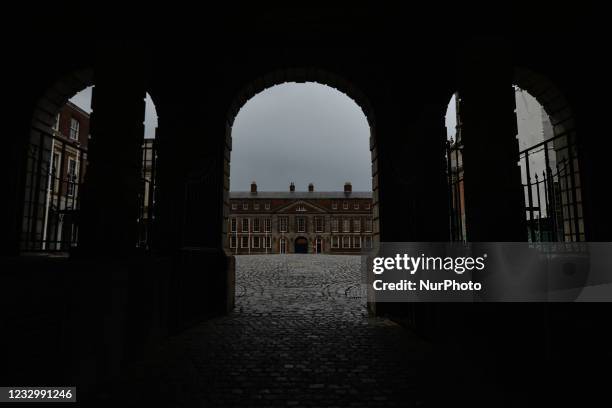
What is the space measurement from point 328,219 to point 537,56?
5068 centimetres

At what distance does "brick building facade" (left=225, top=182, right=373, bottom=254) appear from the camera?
55.4 meters

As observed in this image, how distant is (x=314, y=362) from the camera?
344 centimetres

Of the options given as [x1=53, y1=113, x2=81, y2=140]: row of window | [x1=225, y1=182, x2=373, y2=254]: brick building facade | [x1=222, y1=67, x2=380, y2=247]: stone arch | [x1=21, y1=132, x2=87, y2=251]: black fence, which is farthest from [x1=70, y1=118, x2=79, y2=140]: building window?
[x1=225, y1=182, x2=373, y2=254]: brick building facade

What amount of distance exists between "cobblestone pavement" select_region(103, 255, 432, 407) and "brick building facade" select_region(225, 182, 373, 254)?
1968 inches

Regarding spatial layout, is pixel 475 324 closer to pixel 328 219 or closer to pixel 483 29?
pixel 483 29

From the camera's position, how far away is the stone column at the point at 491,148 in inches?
116

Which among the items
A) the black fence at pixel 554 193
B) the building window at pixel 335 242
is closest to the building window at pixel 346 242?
the building window at pixel 335 242

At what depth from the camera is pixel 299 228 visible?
2199 inches

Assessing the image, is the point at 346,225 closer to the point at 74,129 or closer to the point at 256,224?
the point at 256,224

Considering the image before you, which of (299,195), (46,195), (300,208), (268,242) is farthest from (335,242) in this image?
(46,195)

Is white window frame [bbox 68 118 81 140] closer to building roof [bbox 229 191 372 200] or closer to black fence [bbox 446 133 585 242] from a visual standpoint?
black fence [bbox 446 133 585 242]

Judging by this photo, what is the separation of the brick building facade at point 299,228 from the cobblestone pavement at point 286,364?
1968 inches

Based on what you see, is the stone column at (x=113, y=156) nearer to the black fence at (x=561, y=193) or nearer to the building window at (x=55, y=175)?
the building window at (x=55, y=175)

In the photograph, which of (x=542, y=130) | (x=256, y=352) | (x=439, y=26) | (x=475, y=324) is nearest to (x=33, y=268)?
(x=256, y=352)
